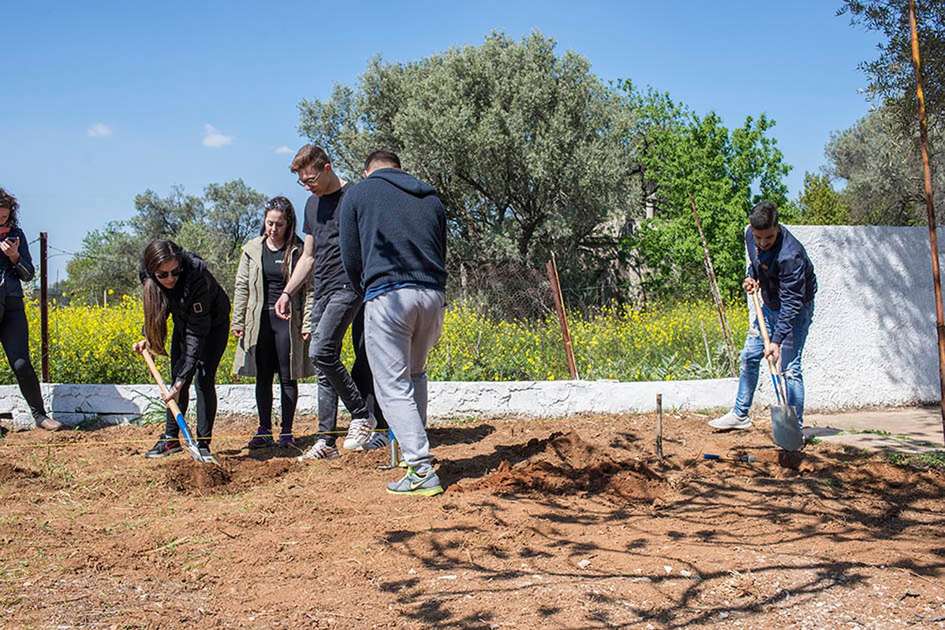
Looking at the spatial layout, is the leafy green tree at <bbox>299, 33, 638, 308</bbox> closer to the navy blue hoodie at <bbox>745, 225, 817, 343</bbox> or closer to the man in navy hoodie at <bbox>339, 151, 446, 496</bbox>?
the navy blue hoodie at <bbox>745, 225, 817, 343</bbox>

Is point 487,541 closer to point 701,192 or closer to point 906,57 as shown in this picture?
point 906,57

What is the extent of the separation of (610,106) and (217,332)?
63.3ft

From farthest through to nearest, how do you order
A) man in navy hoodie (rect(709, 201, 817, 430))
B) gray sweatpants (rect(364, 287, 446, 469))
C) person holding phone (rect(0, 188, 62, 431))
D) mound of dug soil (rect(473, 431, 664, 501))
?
person holding phone (rect(0, 188, 62, 431)) → man in navy hoodie (rect(709, 201, 817, 430)) → mound of dug soil (rect(473, 431, 664, 501)) → gray sweatpants (rect(364, 287, 446, 469))

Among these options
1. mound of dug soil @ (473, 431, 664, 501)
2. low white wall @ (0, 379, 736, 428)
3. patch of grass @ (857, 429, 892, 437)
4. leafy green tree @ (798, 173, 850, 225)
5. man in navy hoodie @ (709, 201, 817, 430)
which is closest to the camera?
mound of dug soil @ (473, 431, 664, 501)

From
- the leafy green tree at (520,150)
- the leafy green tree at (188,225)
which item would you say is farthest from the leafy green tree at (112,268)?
the leafy green tree at (520,150)

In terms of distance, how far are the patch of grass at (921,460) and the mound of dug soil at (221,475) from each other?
3937mm

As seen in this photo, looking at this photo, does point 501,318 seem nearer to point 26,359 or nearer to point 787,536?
point 26,359

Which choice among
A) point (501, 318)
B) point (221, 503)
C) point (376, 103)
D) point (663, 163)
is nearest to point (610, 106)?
point (663, 163)

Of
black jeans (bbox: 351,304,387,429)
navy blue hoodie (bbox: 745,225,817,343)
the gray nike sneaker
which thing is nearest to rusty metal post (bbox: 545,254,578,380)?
navy blue hoodie (bbox: 745,225,817,343)

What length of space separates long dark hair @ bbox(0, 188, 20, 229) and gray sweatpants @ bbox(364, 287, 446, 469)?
4.01 m

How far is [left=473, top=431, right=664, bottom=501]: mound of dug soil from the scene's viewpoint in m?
4.55

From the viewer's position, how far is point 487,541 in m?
3.70

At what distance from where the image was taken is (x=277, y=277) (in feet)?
19.3

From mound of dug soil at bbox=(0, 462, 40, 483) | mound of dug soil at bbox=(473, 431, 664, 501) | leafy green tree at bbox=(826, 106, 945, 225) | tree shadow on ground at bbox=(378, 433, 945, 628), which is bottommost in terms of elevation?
tree shadow on ground at bbox=(378, 433, 945, 628)
